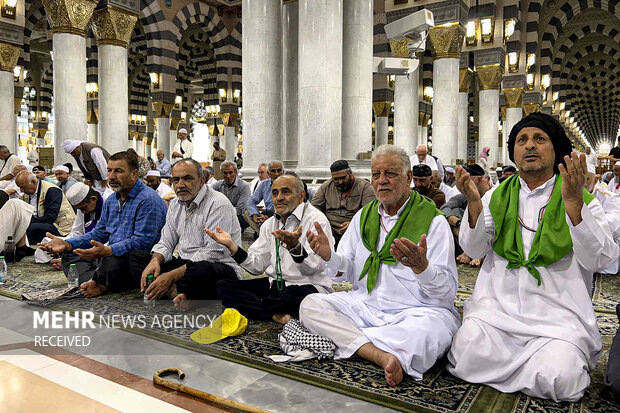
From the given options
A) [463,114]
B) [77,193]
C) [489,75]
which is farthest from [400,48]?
[77,193]

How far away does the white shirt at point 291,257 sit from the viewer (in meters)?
3.05

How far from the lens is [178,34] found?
15.2 metres

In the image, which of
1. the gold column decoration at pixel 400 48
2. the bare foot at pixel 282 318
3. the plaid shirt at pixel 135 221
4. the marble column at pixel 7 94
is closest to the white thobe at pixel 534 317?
the bare foot at pixel 282 318

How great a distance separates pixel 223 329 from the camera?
Result: 286 cm

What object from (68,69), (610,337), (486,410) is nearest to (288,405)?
(486,410)

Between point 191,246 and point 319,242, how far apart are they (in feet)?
5.02

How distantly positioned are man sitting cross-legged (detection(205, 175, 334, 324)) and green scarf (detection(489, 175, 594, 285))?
3.49 ft

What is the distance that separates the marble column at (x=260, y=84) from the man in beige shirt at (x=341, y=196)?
2.00 metres

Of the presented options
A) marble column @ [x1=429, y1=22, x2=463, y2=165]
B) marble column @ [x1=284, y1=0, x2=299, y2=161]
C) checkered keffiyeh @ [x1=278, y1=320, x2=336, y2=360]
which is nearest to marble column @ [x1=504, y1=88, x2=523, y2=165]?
marble column @ [x1=429, y1=22, x2=463, y2=165]

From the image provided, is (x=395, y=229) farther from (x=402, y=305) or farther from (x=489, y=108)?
(x=489, y=108)

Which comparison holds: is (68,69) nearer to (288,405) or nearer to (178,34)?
(178,34)

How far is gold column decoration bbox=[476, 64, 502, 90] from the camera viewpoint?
1163cm

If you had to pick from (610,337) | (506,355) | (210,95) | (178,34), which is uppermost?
(178,34)

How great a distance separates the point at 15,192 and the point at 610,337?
7484mm
